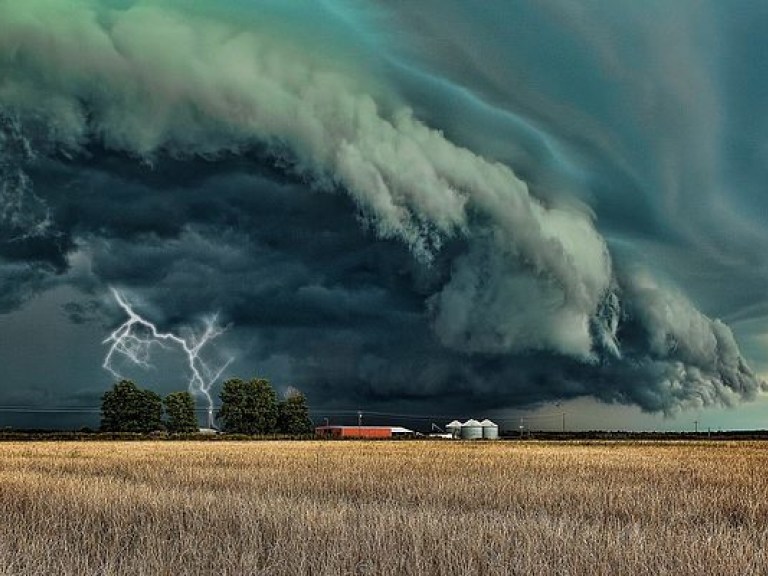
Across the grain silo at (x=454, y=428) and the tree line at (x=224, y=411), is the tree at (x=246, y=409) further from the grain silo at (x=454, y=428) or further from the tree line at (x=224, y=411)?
the grain silo at (x=454, y=428)

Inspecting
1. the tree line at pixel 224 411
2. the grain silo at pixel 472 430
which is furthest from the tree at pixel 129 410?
the grain silo at pixel 472 430

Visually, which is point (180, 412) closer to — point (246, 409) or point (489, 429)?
point (246, 409)

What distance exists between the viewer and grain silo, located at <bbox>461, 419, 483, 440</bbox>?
12825 cm

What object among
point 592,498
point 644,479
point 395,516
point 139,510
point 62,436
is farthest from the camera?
point 62,436

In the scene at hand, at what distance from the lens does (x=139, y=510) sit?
13656 millimetres

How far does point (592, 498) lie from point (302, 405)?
126 metres

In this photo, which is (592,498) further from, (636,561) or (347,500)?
(636,561)

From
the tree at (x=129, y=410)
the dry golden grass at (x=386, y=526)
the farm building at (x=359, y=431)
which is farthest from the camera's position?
the farm building at (x=359, y=431)

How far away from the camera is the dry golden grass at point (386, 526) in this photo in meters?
8.48

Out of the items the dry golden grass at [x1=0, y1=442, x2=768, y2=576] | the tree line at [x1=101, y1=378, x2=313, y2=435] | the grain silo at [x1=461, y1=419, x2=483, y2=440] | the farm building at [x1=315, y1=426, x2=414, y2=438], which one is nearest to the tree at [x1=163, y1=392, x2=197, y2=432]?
the tree line at [x1=101, y1=378, x2=313, y2=435]

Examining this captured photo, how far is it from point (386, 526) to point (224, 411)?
126720 millimetres

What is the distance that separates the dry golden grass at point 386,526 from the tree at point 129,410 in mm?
113029

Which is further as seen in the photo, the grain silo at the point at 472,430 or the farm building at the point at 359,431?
the farm building at the point at 359,431

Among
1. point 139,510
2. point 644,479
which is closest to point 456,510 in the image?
point 139,510
